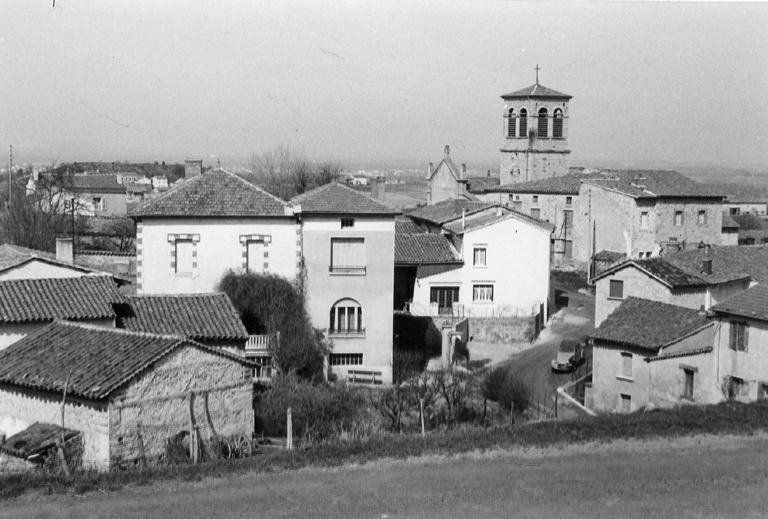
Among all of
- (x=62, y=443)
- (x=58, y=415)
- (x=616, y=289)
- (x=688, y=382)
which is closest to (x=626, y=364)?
(x=688, y=382)

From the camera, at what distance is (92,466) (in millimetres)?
18391

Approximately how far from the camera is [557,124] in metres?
68.6

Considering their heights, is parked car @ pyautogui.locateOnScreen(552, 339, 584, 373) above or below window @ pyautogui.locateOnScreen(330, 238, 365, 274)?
below

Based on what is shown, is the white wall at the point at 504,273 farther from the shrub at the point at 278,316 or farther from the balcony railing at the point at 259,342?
the balcony railing at the point at 259,342

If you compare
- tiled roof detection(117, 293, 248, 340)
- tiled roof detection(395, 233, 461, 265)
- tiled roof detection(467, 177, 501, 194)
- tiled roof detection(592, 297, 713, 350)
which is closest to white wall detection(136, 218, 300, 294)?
tiled roof detection(117, 293, 248, 340)

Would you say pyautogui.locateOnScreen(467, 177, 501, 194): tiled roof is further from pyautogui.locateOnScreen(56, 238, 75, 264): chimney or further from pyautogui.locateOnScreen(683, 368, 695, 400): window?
pyautogui.locateOnScreen(56, 238, 75, 264): chimney

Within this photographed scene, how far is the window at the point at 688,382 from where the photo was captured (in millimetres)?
27984

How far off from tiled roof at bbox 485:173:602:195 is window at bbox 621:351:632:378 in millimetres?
27793

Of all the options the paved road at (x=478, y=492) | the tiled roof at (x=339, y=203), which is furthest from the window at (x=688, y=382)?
the paved road at (x=478, y=492)

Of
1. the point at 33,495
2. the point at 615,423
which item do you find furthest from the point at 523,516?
the point at 33,495

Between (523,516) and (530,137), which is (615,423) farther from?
(530,137)

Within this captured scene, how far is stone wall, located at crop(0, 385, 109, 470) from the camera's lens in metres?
18.4

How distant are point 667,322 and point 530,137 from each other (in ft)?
132

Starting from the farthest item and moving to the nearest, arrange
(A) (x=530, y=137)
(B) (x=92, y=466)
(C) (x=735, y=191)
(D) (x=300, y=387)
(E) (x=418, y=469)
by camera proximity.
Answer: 1. (C) (x=735, y=191)
2. (A) (x=530, y=137)
3. (D) (x=300, y=387)
4. (B) (x=92, y=466)
5. (E) (x=418, y=469)
